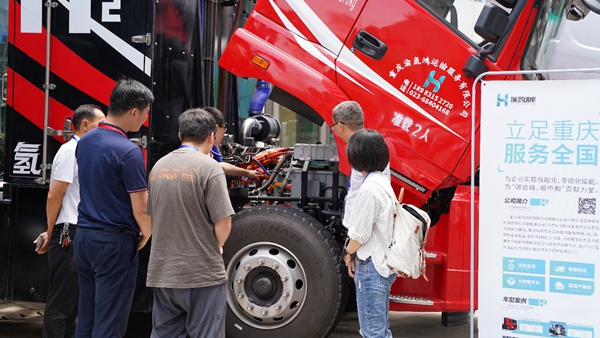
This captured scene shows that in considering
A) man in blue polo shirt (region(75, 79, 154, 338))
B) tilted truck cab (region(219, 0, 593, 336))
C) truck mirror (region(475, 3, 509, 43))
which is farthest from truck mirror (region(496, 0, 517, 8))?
man in blue polo shirt (region(75, 79, 154, 338))

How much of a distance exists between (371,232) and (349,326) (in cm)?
313

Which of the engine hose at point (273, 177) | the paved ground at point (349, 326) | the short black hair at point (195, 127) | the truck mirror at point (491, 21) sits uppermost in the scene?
the truck mirror at point (491, 21)

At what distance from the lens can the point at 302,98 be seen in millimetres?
5879

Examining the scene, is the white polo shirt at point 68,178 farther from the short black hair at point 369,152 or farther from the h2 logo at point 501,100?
the h2 logo at point 501,100

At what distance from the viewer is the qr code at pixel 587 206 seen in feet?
13.7

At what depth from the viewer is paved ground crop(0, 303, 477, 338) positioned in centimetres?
705

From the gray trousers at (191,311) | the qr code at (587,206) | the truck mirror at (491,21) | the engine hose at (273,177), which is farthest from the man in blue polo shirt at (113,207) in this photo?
the qr code at (587,206)

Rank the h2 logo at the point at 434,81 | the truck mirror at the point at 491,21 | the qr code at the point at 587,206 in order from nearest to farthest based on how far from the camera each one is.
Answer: the qr code at the point at 587,206 → the truck mirror at the point at 491,21 → the h2 logo at the point at 434,81

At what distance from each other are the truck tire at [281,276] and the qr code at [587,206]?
196 centimetres

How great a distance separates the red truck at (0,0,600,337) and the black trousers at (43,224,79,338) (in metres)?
0.54

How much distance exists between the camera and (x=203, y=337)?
4449mm

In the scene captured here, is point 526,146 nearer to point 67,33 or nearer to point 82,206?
point 82,206

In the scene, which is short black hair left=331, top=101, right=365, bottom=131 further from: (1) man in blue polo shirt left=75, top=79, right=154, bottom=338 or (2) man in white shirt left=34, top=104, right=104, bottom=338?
(2) man in white shirt left=34, top=104, right=104, bottom=338

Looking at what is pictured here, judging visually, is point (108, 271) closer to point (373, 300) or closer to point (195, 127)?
point (195, 127)
